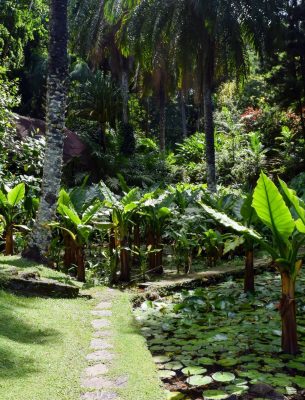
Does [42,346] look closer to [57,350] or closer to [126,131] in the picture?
[57,350]

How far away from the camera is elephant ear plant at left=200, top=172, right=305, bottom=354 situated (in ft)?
11.9

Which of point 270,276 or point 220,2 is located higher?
point 220,2

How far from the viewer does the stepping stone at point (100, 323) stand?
459 cm

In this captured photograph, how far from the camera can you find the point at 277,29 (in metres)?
11.3

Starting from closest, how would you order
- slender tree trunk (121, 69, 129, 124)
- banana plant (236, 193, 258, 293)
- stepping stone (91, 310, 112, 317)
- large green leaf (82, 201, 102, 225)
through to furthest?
stepping stone (91, 310, 112, 317) → banana plant (236, 193, 258, 293) → large green leaf (82, 201, 102, 225) → slender tree trunk (121, 69, 129, 124)

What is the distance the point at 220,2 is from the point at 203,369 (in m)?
9.20

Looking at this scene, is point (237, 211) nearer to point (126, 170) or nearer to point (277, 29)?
point (277, 29)

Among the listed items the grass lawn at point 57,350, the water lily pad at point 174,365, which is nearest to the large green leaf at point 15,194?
the grass lawn at point 57,350

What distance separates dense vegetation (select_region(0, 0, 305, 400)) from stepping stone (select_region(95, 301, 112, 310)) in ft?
1.61

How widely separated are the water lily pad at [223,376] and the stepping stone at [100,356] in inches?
32.5

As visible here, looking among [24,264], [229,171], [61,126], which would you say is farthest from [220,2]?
[229,171]

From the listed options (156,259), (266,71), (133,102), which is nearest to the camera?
(156,259)

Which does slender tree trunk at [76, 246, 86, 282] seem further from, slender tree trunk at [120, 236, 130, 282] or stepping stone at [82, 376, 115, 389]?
stepping stone at [82, 376, 115, 389]

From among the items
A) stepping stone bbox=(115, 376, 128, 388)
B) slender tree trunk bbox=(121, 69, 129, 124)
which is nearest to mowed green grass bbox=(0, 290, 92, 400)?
stepping stone bbox=(115, 376, 128, 388)
